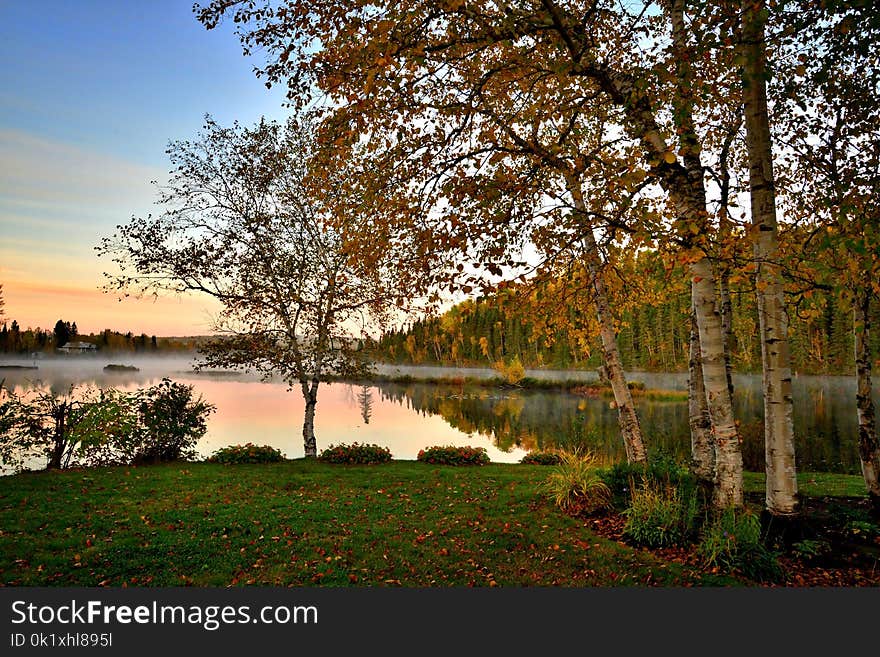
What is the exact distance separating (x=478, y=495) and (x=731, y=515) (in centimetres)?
450

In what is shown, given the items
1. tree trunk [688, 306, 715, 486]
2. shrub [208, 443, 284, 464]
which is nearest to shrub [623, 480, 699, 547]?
tree trunk [688, 306, 715, 486]

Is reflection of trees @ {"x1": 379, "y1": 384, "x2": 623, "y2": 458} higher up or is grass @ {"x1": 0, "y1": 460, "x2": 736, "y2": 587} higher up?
grass @ {"x1": 0, "y1": 460, "x2": 736, "y2": 587}

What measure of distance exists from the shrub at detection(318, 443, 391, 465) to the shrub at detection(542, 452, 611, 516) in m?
6.04

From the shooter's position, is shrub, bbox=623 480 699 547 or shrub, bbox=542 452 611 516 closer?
shrub, bbox=623 480 699 547

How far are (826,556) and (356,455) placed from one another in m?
10.3

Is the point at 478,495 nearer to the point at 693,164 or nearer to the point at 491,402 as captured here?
the point at 693,164

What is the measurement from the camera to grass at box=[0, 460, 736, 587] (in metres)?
5.30

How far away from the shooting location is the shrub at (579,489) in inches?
292

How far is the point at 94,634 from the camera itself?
13.4ft

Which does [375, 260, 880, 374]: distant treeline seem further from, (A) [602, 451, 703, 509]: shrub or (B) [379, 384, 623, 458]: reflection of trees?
(B) [379, 384, 623, 458]: reflection of trees

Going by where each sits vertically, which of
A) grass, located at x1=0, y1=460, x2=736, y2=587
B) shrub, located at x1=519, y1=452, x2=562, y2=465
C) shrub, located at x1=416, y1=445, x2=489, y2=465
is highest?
grass, located at x1=0, y1=460, x2=736, y2=587

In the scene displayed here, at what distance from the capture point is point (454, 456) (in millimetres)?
13406

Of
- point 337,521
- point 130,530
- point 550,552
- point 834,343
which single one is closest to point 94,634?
point 130,530

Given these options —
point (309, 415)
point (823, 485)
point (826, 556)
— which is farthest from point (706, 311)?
point (309, 415)
